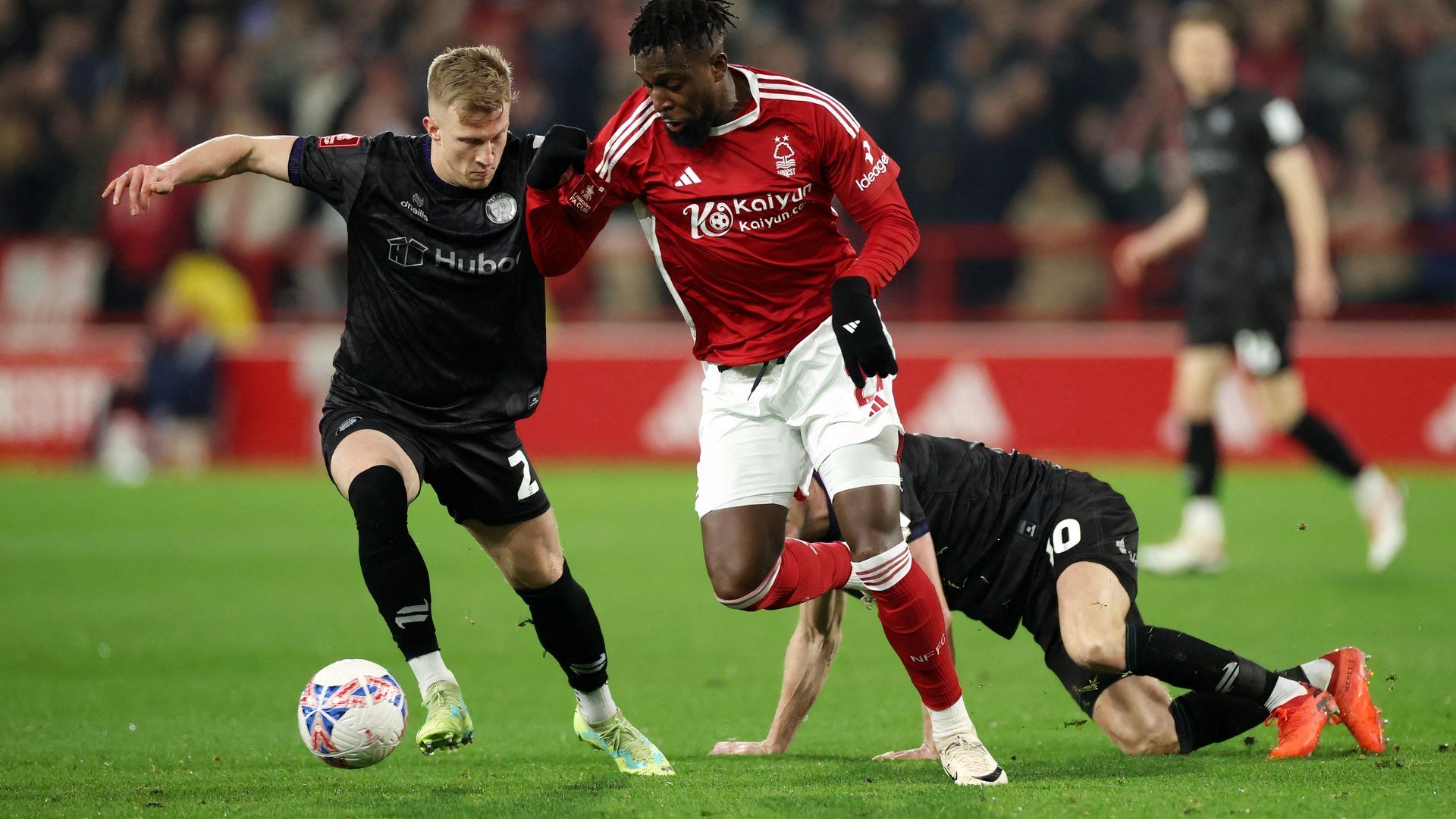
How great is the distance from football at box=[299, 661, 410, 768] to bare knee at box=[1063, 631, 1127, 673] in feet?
6.51

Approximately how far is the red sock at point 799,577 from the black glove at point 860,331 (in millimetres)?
676

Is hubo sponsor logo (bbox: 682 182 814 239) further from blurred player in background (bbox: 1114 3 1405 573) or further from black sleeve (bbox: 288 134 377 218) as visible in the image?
blurred player in background (bbox: 1114 3 1405 573)

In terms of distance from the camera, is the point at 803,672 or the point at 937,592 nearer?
the point at 937,592

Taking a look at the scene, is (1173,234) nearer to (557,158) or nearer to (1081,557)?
(1081,557)

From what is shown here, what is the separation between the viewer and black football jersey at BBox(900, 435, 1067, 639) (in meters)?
5.25

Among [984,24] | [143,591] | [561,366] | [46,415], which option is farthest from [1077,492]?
[46,415]

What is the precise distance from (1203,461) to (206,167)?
6084 millimetres

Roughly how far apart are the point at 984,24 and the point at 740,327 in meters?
11.6

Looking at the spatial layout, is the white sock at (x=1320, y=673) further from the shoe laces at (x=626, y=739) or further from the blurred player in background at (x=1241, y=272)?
the blurred player in background at (x=1241, y=272)

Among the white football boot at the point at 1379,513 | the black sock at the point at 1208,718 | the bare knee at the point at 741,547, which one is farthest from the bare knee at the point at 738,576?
the white football boot at the point at 1379,513

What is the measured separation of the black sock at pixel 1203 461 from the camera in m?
9.22

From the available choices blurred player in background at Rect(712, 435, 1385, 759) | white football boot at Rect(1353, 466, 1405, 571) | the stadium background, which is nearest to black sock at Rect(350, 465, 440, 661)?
blurred player in background at Rect(712, 435, 1385, 759)

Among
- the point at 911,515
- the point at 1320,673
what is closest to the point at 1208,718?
the point at 1320,673

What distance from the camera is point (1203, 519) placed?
30.2 feet
